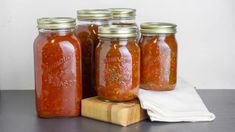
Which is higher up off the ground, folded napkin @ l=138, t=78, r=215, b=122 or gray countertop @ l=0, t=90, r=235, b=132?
folded napkin @ l=138, t=78, r=215, b=122

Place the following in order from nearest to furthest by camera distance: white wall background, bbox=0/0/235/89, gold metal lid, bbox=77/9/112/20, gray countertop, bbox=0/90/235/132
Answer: gray countertop, bbox=0/90/235/132, gold metal lid, bbox=77/9/112/20, white wall background, bbox=0/0/235/89

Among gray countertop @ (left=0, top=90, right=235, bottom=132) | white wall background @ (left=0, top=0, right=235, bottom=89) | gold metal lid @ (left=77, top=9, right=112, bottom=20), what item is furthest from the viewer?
white wall background @ (left=0, top=0, right=235, bottom=89)

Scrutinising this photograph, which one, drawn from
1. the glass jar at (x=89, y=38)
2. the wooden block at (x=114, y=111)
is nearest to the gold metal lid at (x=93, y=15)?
the glass jar at (x=89, y=38)

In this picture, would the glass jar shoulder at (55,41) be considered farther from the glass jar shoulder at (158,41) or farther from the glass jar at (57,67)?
the glass jar shoulder at (158,41)

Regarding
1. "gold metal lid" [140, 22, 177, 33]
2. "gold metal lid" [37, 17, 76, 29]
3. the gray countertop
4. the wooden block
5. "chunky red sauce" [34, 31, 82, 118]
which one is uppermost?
"gold metal lid" [37, 17, 76, 29]

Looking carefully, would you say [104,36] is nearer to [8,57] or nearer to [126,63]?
[126,63]

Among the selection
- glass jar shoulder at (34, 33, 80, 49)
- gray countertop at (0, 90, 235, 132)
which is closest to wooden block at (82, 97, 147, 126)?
gray countertop at (0, 90, 235, 132)

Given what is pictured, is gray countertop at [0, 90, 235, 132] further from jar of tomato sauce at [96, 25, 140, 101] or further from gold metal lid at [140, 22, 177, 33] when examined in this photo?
gold metal lid at [140, 22, 177, 33]

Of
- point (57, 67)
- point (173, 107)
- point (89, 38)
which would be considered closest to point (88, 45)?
point (89, 38)

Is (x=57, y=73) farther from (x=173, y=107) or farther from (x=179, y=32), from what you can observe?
(x=179, y=32)
